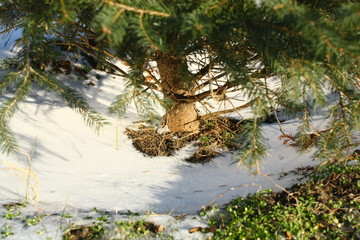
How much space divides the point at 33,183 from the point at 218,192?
165 centimetres

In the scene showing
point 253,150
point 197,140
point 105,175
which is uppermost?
point 197,140

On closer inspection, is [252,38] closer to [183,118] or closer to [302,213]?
[302,213]

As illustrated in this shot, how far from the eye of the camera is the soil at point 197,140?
12.1 feet

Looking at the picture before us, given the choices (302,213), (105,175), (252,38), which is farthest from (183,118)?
(252,38)

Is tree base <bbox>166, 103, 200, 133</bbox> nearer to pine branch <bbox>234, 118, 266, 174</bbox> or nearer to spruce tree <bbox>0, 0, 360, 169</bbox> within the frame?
spruce tree <bbox>0, 0, 360, 169</bbox>

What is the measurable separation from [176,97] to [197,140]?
2.50 feet

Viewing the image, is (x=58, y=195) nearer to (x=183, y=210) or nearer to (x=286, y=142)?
(x=183, y=210)

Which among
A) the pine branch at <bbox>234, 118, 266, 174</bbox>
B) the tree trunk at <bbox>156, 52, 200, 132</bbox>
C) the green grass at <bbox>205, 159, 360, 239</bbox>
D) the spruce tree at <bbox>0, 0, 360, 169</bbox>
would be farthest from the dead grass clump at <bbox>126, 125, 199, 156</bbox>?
the pine branch at <bbox>234, 118, 266, 174</bbox>

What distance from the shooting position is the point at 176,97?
11.4 feet

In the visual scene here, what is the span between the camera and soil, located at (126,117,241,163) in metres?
3.68

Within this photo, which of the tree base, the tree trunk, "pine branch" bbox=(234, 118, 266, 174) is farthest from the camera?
the tree base

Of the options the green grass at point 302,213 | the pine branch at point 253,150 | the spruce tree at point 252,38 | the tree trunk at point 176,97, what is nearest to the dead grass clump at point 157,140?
the tree trunk at point 176,97

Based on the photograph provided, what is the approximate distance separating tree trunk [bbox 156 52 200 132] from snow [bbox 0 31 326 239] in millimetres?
327

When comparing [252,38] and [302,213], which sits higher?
[252,38]
